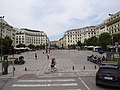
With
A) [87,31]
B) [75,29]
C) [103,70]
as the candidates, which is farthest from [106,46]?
[75,29]

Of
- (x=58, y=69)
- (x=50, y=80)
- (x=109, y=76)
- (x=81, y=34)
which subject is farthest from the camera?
(x=81, y=34)

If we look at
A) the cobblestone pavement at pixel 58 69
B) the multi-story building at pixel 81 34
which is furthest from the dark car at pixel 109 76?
the multi-story building at pixel 81 34

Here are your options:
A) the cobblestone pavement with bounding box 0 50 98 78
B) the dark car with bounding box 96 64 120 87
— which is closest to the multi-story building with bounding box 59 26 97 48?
the cobblestone pavement with bounding box 0 50 98 78

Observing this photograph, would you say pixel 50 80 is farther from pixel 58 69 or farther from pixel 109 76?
pixel 58 69

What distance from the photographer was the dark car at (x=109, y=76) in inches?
461

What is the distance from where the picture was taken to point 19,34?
602 feet

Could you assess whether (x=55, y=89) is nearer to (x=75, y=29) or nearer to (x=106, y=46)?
(x=106, y=46)

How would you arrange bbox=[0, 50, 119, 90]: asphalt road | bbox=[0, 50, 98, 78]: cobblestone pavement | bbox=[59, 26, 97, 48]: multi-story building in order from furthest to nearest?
bbox=[59, 26, 97, 48]: multi-story building < bbox=[0, 50, 98, 78]: cobblestone pavement < bbox=[0, 50, 119, 90]: asphalt road

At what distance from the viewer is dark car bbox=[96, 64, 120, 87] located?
11715 millimetres

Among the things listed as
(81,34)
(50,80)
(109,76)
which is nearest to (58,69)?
(50,80)

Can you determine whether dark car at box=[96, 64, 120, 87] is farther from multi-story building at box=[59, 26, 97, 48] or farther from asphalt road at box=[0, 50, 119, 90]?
multi-story building at box=[59, 26, 97, 48]

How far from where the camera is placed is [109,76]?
11805 mm

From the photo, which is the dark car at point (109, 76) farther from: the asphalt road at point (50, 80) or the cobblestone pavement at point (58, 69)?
the cobblestone pavement at point (58, 69)

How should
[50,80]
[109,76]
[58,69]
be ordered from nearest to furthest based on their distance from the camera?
1. [109,76]
2. [50,80]
3. [58,69]
